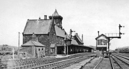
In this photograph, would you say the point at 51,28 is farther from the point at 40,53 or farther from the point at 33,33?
the point at 40,53

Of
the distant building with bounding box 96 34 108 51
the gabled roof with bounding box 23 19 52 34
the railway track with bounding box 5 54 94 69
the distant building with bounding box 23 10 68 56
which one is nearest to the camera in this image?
the railway track with bounding box 5 54 94 69

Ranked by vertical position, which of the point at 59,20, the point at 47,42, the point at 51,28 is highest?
A: the point at 59,20

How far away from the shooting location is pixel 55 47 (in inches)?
1949

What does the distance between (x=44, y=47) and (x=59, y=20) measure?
85.7 feet

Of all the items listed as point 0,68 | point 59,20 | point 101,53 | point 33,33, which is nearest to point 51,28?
point 33,33

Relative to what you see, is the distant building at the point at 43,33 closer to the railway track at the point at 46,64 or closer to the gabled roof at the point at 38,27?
the gabled roof at the point at 38,27

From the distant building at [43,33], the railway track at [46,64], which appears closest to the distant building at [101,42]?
the distant building at [43,33]

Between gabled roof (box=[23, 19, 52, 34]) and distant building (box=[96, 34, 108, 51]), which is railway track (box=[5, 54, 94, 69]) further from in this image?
distant building (box=[96, 34, 108, 51])

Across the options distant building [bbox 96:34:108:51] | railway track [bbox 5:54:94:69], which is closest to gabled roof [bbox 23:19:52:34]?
railway track [bbox 5:54:94:69]

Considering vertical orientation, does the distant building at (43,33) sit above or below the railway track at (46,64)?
above

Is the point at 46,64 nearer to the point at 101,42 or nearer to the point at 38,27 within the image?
the point at 38,27

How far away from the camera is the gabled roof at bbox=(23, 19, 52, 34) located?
50875 mm

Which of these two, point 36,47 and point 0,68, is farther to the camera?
point 36,47

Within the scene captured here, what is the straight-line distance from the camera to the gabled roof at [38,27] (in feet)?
167
